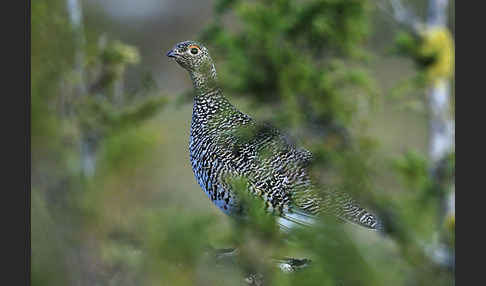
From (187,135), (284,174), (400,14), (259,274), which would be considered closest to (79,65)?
(187,135)

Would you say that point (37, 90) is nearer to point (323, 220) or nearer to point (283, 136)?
point (283, 136)

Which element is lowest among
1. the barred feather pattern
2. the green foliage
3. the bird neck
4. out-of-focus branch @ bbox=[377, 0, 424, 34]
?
the barred feather pattern

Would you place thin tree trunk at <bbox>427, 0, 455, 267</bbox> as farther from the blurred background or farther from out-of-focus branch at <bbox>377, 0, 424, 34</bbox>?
out-of-focus branch at <bbox>377, 0, 424, 34</bbox>

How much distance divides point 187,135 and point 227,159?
312mm

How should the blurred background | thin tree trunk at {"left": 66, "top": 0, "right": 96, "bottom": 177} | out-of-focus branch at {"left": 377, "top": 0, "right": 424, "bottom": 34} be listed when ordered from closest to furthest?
the blurred background < thin tree trunk at {"left": 66, "top": 0, "right": 96, "bottom": 177} < out-of-focus branch at {"left": 377, "top": 0, "right": 424, "bottom": 34}

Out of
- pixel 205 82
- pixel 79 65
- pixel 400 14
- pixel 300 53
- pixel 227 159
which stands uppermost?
pixel 400 14

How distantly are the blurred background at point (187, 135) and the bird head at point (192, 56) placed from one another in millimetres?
90

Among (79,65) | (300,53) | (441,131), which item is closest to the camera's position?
(79,65)

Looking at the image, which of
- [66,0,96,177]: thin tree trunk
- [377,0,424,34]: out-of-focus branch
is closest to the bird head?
[66,0,96,177]: thin tree trunk

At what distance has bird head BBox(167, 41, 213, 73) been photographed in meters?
1.73

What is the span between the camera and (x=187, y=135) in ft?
7.10

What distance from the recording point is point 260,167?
1804mm

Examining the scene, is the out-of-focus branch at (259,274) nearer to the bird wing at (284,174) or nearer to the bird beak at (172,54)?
the bird wing at (284,174)

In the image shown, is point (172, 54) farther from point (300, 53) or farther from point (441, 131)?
point (441, 131)
